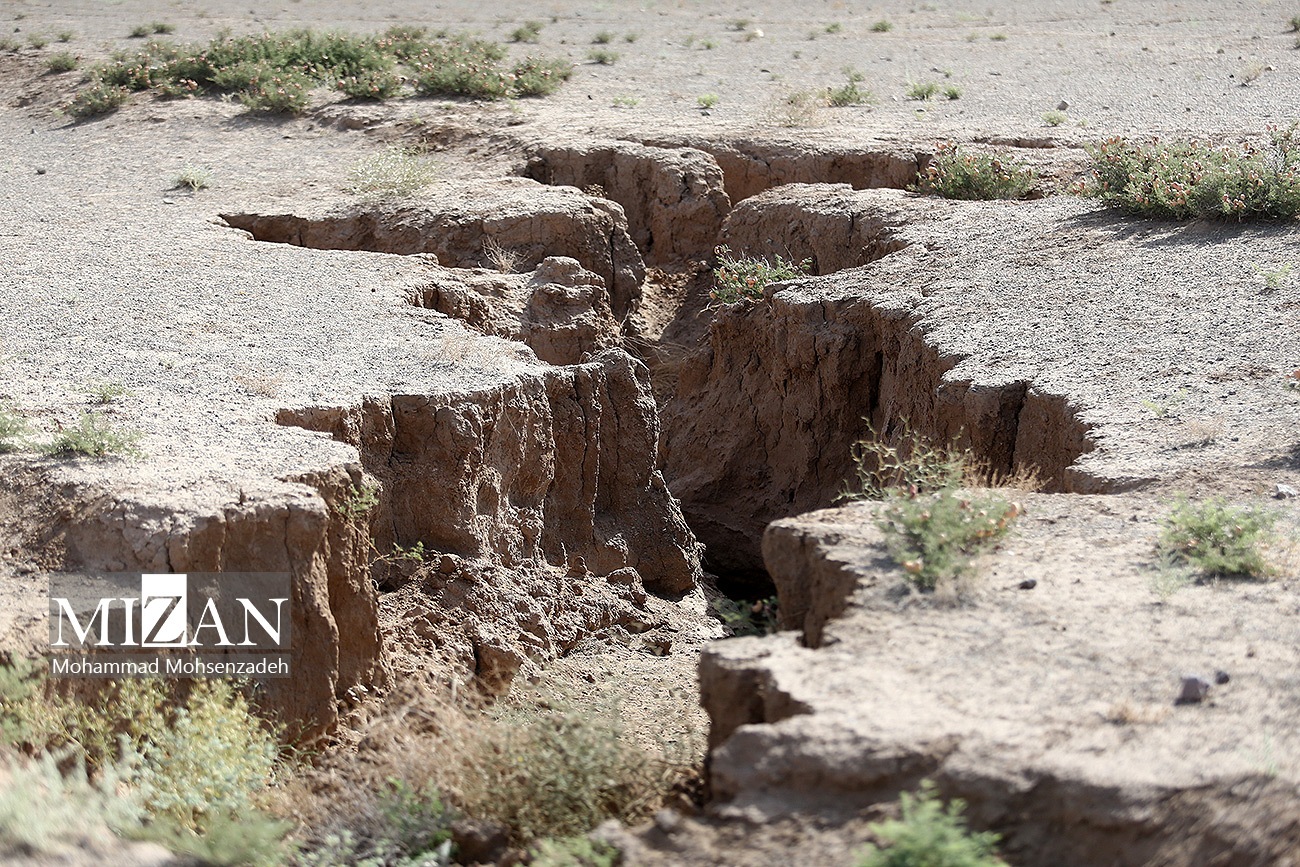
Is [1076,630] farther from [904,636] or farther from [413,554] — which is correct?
[413,554]

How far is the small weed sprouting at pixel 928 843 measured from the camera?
3.24 metres

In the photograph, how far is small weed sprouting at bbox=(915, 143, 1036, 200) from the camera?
37.1ft

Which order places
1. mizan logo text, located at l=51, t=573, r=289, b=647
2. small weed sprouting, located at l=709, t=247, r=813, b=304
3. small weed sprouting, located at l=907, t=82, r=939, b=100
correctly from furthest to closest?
small weed sprouting, located at l=907, t=82, r=939, b=100
small weed sprouting, located at l=709, t=247, r=813, b=304
mizan logo text, located at l=51, t=573, r=289, b=647

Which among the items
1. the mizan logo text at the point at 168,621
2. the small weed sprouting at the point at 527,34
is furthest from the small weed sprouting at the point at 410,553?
the small weed sprouting at the point at 527,34

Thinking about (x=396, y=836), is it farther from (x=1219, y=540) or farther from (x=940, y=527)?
(x=1219, y=540)

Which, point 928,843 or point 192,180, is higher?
point 192,180

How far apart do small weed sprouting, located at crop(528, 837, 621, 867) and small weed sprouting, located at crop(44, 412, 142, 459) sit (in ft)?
10.3

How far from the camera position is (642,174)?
12.6m

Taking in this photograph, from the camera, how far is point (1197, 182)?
979 centimetres

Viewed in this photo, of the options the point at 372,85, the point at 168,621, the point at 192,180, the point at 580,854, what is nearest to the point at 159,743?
the point at 168,621

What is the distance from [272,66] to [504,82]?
10.2ft

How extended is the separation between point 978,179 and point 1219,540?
6.85m

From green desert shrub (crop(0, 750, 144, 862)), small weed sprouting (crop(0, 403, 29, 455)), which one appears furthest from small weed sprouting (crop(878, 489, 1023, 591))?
small weed sprouting (crop(0, 403, 29, 455))

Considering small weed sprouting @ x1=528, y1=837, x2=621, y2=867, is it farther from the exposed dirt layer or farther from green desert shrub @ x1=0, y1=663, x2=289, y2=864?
green desert shrub @ x1=0, y1=663, x2=289, y2=864
